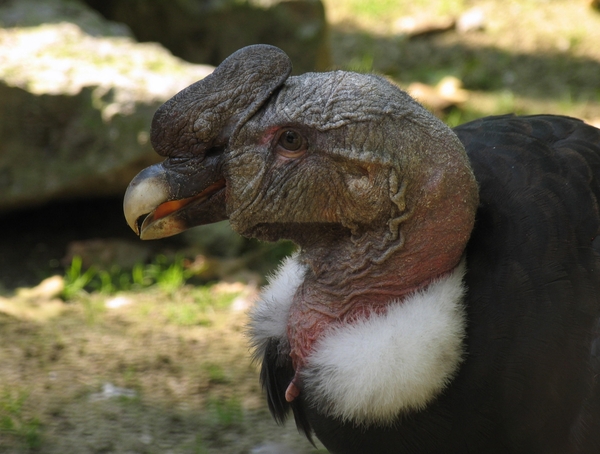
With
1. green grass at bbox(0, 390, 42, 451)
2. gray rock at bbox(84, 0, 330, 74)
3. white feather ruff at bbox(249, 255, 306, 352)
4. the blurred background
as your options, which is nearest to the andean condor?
white feather ruff at bbox(249, 255, 306, 352)

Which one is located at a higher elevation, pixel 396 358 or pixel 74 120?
pixel 396 358

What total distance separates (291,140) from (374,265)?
0.58 meters

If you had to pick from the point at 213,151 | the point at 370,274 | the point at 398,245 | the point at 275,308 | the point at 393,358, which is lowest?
the point at 275,308

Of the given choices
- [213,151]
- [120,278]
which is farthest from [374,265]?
[120,278]

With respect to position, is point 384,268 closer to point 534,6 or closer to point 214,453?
point 214,453

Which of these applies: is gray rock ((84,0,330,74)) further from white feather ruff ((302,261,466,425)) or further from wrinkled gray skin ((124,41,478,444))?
white feather ruff ((302,261,466,425))

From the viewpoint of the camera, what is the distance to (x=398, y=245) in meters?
2.99

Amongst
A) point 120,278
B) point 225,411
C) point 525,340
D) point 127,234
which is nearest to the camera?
point 525,340

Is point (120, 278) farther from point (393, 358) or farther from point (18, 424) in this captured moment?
point (393, 358)

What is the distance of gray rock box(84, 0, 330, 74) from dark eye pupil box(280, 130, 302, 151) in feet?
15.3

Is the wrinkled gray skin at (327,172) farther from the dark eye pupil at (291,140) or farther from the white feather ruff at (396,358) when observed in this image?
the white feather ruff at (396,358)

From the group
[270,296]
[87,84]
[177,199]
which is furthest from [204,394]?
[87,84]

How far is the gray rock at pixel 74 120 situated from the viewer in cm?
563

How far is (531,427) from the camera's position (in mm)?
2828
